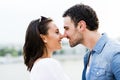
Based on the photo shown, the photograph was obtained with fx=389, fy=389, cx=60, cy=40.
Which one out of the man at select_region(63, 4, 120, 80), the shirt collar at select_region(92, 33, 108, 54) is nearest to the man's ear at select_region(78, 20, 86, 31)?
the man at select_region(63, 4, 120, 80)

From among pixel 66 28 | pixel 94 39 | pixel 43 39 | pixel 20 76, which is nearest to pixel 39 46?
pixel 43 39

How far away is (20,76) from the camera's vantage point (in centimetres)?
945

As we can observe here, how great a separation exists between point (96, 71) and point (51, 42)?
0.35 meters

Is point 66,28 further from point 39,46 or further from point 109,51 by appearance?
point 109,51

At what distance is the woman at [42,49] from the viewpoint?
196 cm

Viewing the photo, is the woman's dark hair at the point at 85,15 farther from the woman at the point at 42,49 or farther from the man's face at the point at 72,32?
the woman at the point at 42,49

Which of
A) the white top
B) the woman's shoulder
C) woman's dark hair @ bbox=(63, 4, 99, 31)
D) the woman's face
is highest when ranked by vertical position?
woman's dark hair @ bbox=(63, 4, 99, 31)

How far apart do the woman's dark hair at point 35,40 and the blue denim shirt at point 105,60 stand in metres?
0.30

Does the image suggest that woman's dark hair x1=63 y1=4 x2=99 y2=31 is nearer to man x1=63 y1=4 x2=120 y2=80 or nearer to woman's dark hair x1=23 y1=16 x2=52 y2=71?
man x1=63 y1=4 x2=120 y2=80

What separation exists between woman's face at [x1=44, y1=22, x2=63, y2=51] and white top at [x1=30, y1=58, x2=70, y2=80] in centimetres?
10

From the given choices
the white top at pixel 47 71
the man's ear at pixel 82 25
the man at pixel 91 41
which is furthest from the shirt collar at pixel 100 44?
the white top at pixel 47 71

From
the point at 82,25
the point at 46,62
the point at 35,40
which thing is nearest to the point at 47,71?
the point at 46,62

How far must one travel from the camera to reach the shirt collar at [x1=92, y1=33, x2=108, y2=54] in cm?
186

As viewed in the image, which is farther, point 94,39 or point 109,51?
point 94,39
